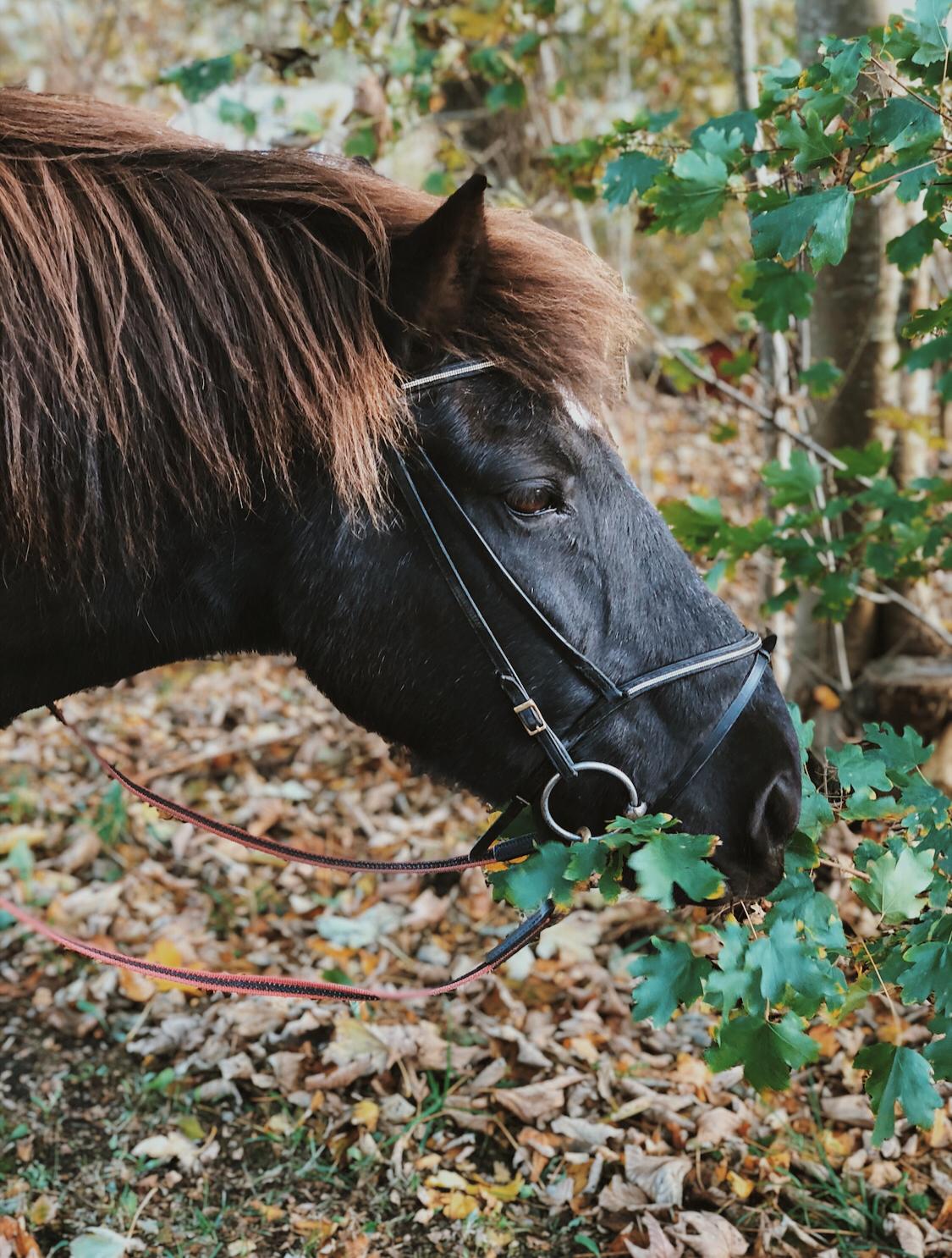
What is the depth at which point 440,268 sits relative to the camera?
1.72 m

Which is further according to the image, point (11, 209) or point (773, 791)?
point (773, 791)

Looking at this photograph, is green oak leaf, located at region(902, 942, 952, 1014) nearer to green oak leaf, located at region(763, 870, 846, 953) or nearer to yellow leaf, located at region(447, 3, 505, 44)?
green oak leaf, located at region(763, 870, 846, 953)

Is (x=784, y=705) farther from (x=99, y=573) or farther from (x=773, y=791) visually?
(x=99, y=573)

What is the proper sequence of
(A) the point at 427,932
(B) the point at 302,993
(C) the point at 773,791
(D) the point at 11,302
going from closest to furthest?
(D) the point at 11,302 → (C) the point at 773,791 → (B) the point at 302,993 → (A) the point at 427,932

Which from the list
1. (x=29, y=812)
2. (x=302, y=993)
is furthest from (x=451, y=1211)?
(x=29, y=812)

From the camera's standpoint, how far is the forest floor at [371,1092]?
233 cm

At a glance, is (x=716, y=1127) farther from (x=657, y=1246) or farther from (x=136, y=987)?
(x=136, y=987)

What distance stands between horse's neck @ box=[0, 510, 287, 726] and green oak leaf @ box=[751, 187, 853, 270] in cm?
106

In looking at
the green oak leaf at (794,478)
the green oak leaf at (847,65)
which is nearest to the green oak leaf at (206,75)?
the green oak leaf at (794,478)

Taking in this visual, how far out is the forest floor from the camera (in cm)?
233

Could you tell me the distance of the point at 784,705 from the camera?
192cm

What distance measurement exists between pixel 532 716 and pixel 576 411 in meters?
0.57

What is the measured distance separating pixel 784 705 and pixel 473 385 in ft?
2.82

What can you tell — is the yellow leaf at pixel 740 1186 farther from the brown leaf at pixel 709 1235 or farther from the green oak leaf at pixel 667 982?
the green oak leaf at pixel 667 982
